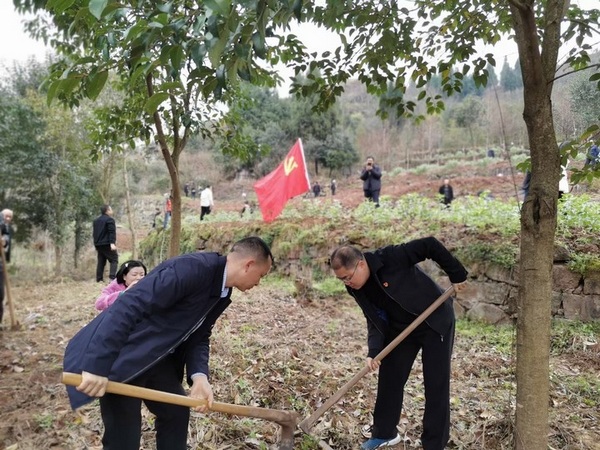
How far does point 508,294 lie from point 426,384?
3588mm

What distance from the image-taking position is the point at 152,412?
7.47ft

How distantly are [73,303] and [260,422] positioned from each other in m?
6.31

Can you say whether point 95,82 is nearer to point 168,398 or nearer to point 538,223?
point 168,398

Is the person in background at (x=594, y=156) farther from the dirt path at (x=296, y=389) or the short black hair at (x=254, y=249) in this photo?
the short black hair at (x=254, y=249)

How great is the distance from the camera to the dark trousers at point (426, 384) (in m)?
2.91

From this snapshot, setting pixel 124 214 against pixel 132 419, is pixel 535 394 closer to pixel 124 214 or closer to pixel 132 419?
pixel 132 419

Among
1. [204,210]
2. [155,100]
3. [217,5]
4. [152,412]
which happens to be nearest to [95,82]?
[155,100]

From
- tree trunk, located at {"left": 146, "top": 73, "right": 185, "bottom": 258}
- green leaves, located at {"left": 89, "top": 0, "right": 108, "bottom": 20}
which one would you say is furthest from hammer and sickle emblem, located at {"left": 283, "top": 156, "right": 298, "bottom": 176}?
green leaves, located at {"left": 89, "top": 0, "right": 108, "bottom": 20}

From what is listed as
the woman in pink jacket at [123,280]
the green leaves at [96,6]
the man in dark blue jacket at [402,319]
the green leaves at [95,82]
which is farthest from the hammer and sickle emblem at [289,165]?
the green leaves at [96,6]

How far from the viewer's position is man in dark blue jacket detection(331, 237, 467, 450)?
2.91m

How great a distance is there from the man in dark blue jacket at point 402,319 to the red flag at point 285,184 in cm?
625

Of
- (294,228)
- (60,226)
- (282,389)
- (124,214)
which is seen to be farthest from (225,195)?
(282,389)

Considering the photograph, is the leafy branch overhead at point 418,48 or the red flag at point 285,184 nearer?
the leafy branch overhead at point 418,48

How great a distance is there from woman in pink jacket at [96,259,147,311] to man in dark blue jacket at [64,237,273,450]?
1.41 m
